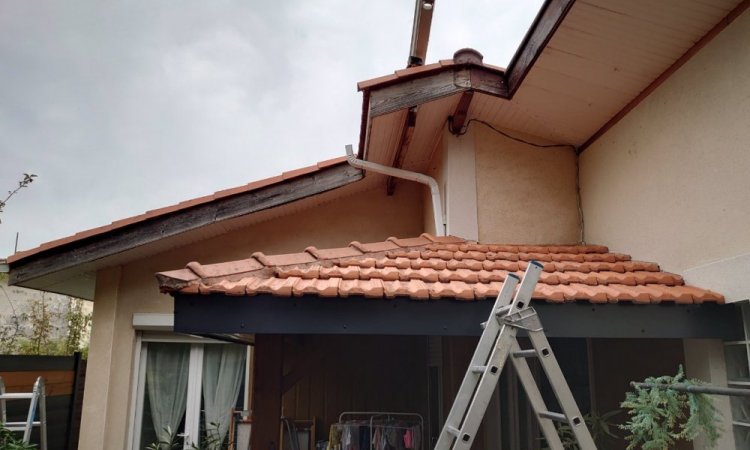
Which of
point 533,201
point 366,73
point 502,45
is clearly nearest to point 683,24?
point 533,201

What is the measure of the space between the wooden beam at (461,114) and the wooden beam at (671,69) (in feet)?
4.24

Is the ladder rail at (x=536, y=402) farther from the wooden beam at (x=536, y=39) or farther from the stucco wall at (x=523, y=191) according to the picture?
the stucco wall at (x=523, y=191)

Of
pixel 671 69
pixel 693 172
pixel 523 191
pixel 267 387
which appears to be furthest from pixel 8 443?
pixel 671 69

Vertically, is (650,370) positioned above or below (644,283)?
below

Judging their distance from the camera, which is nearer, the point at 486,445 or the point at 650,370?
the point at 650,370

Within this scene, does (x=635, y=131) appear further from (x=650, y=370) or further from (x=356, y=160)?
(x=356, y=160)

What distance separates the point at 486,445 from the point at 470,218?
8.03 ft

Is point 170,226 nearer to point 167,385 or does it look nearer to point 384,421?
point 167,385

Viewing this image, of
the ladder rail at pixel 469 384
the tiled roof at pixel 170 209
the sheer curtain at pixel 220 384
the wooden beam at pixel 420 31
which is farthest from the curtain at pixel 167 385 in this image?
the ladder rail at pixel 469 384

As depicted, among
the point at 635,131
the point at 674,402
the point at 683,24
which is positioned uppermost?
the point at 683,24

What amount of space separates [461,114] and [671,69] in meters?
2.05

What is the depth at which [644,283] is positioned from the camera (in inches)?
170

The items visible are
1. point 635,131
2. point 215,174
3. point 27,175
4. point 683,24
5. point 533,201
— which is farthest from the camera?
point 215,174

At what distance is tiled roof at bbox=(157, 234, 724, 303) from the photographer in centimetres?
386
